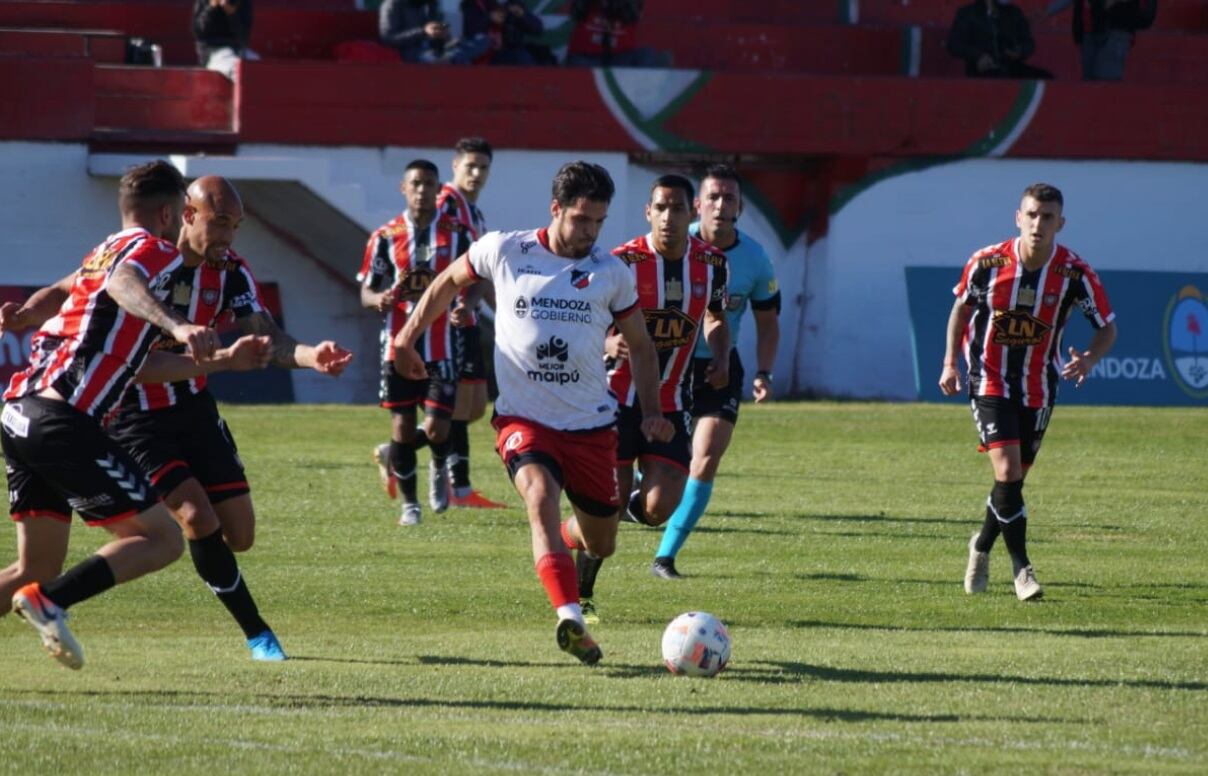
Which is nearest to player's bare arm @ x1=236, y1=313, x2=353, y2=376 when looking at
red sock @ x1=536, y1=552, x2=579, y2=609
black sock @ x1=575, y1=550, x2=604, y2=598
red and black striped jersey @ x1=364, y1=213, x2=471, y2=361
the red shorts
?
the red shorts

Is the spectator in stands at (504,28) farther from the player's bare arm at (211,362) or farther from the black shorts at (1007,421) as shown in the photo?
the player's bare arm at (211,362)

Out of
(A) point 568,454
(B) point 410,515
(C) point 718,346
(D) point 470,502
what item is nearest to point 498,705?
(A) point 568,454

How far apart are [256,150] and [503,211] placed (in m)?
3.11

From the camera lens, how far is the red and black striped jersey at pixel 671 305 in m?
10.4

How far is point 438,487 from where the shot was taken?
46.9 feet

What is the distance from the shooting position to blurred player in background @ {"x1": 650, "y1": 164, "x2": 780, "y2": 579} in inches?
445

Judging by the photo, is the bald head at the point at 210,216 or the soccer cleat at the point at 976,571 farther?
the soccer cleat at the point at 976,571

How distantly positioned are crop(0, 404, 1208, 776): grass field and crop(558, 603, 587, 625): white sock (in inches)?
9.9

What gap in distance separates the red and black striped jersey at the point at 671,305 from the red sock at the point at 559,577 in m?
2.26

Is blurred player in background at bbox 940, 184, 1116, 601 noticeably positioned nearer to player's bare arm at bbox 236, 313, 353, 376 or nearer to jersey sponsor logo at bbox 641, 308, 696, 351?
jersey sponsor logo at bbox 641, 308, 696, 351

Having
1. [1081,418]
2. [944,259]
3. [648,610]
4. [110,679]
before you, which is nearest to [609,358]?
[648,610]

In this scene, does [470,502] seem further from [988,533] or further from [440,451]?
[988,533]

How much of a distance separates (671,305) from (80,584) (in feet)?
12.8

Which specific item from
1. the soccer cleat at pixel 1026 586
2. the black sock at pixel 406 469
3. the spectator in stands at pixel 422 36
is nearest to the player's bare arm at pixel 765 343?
the soccer cleat at pixel 1026 586
